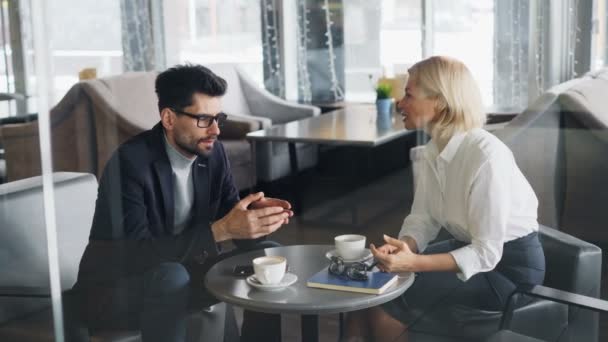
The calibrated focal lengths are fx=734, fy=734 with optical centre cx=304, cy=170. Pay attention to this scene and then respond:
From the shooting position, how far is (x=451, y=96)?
1.63m

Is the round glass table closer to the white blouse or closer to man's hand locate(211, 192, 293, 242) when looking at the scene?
man's hand locate(211, 192, 293, 242)

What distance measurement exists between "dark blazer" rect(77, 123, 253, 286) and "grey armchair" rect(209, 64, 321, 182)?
13 cm

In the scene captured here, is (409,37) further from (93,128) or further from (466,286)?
(93,128)

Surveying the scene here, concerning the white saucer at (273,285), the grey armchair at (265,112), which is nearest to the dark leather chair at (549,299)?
the white saucer at (273,285)

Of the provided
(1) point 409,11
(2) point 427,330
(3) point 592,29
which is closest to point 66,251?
(2) point 427,330

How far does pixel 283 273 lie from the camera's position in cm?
140

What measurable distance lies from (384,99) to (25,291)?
1.01 metres

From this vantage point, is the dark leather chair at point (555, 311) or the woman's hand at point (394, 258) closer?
the woman's hand at point (394, 258)

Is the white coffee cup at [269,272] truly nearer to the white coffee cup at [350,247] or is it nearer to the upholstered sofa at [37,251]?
the white coffee cup at [350,247]

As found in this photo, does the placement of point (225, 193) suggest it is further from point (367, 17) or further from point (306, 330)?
point (367, 17)

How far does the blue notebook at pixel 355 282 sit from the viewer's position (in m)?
1.38

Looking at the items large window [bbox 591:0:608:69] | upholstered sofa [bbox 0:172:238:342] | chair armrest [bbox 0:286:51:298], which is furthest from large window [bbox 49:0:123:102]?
large window [bbox 591:0:608:69]

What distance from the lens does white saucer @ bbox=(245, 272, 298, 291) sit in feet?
4.56

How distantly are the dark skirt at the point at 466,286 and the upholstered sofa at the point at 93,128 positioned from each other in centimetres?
52
